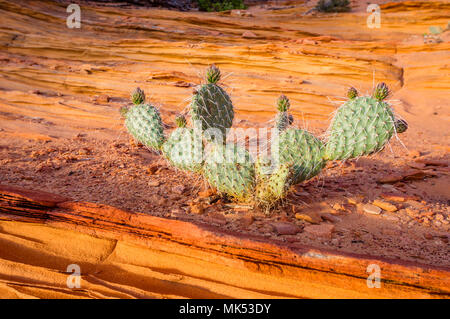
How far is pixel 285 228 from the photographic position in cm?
226

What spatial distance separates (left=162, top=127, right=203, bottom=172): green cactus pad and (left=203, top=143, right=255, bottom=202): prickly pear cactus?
0.56 feet

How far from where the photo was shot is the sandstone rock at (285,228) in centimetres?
223

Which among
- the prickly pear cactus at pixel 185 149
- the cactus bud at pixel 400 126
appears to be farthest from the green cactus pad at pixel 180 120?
the cactus bud at pixel 400 126

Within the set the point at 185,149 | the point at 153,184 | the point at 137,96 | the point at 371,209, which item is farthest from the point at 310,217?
the point at 137,96

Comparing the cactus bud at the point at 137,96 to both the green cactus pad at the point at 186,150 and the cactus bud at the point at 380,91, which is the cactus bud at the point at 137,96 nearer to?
the green cactus pad at the point at 186,150

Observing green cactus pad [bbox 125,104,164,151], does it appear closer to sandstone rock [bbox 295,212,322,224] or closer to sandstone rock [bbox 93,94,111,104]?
sandstone rock [bbox 295,212,322,224]

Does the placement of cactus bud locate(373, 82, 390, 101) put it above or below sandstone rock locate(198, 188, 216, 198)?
above

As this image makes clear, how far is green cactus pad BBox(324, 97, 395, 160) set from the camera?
90.5 inches

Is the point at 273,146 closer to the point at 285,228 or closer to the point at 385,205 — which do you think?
the point at 285,228

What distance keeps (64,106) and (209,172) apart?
4.03 metres

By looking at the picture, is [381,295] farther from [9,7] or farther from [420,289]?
[9,7]

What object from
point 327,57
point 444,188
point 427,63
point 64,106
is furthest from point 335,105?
point 64,106

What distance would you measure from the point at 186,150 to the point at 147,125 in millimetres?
518

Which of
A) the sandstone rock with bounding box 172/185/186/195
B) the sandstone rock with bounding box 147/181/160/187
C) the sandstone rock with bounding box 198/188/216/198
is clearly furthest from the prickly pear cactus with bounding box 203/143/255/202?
the sandstone rock with bounding box 147/181/160/187
